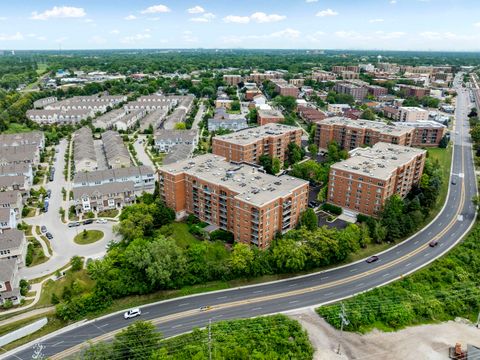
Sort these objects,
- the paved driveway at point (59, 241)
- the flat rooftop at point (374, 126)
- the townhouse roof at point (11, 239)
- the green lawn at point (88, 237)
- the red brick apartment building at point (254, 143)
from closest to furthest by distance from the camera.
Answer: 1. the townhouse roof at point (11, 239)
2. the paved driveway at point (59, 241)
3. the green lawn at point (88, 237)
4. the red brick apartment building at point (254, 143)
5. the flat rooftop at point (374, 126)

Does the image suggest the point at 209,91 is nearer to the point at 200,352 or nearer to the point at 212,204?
the point at 212,204

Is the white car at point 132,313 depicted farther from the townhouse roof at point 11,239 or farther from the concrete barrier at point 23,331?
the townhouse roof at point 11,239

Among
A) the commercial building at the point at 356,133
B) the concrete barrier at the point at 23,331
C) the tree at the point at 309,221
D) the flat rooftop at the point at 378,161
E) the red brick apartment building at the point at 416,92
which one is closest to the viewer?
the concrete barrier at the point at 23,331

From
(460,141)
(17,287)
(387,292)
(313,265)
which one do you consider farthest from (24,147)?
(460,141)

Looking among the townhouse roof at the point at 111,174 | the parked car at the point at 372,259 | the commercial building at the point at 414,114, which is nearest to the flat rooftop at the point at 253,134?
the townhouse roof at the point at 111,174

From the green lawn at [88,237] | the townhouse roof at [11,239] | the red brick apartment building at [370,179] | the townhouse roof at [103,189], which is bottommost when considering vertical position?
the green lawn at [88,237]

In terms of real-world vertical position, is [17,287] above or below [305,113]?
below

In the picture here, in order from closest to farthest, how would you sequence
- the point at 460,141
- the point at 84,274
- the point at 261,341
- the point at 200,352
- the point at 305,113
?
the point at 200,352 → the point at 261,341 → the point at 84,274 → the point at 460,141 → the point at 305,113

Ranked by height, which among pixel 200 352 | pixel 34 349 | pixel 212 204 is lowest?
pixel 34 349

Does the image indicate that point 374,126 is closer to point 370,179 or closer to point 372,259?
point 370,179
